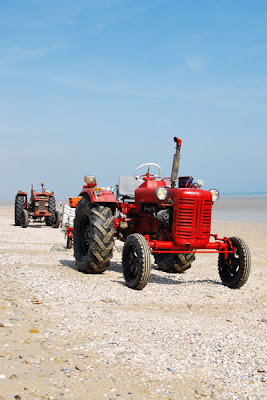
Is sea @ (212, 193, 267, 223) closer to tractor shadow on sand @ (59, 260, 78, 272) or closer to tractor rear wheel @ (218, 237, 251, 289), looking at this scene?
tractor shadow on sand @ (59, 260, 78, 272)

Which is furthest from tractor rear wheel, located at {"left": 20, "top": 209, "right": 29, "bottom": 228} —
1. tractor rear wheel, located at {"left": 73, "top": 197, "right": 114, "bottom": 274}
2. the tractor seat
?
tractor rear wheel, located at {"left": 73, "top": 197, "right": 114, "bottom": 274}

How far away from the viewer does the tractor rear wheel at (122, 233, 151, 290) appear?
6.89m

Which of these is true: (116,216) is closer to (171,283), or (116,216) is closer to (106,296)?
(171,283)

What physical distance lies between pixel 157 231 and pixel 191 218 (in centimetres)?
84

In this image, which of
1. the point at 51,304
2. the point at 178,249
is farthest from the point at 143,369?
the point at 178,249

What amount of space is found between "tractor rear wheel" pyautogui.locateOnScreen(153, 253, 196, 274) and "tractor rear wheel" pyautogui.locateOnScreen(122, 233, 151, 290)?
1.34m

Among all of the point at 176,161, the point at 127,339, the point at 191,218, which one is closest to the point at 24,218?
the point at 176,161

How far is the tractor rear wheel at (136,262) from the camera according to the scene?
6891 mm

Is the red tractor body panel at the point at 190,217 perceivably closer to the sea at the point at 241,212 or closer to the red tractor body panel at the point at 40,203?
the red tractor body panel at the point at 40,203

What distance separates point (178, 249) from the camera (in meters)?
7.52

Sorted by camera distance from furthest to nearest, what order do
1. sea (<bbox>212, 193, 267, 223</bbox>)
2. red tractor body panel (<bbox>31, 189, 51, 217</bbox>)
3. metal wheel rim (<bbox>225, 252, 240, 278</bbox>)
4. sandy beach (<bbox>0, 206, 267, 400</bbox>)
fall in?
sea (<bbox>212, 193, 267, 223</bbox>) → red tractor body panel (<bbox>31, 189, 51, 217</bbox>) → metal wheel rim (<bbox>225, 252, 240, 278</bbox>) → sandy beach (<bbox>0, 206, 267, 400</bbox>)

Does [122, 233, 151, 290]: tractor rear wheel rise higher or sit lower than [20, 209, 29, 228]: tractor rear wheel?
higher

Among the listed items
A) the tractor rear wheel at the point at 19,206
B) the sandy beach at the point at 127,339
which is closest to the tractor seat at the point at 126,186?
the sandy beach at the point at 127,339

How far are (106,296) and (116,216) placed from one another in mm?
3393
